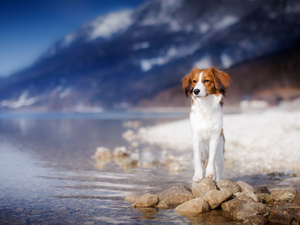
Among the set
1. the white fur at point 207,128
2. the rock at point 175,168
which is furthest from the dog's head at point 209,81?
the rock at point 175,168

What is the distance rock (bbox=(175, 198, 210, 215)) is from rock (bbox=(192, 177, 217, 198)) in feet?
0.97

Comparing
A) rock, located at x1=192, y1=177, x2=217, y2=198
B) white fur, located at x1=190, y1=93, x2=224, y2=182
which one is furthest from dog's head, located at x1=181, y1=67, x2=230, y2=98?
rock, located at x1=192, y1=177, x2=217, y2=198

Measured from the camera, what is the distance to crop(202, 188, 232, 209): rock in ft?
17.5

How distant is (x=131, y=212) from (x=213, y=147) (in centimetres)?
203

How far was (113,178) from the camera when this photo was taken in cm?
819

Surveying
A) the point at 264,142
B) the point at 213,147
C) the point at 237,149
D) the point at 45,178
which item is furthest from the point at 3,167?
the point at 264,142

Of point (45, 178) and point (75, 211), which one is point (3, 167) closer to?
point (45, 178)

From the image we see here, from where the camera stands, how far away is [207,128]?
5.60 m

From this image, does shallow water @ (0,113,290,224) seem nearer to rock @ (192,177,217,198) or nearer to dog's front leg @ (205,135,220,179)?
rock @ (192,177,217,198)

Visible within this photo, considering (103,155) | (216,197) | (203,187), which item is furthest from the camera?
(103,155)

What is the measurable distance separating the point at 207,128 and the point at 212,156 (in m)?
0.63

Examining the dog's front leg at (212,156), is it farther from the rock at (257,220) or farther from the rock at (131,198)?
the rock at (131,198)

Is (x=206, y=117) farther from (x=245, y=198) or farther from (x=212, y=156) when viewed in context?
(x=245, y=198)

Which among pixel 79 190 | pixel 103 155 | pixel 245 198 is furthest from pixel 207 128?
pixel 103 155
